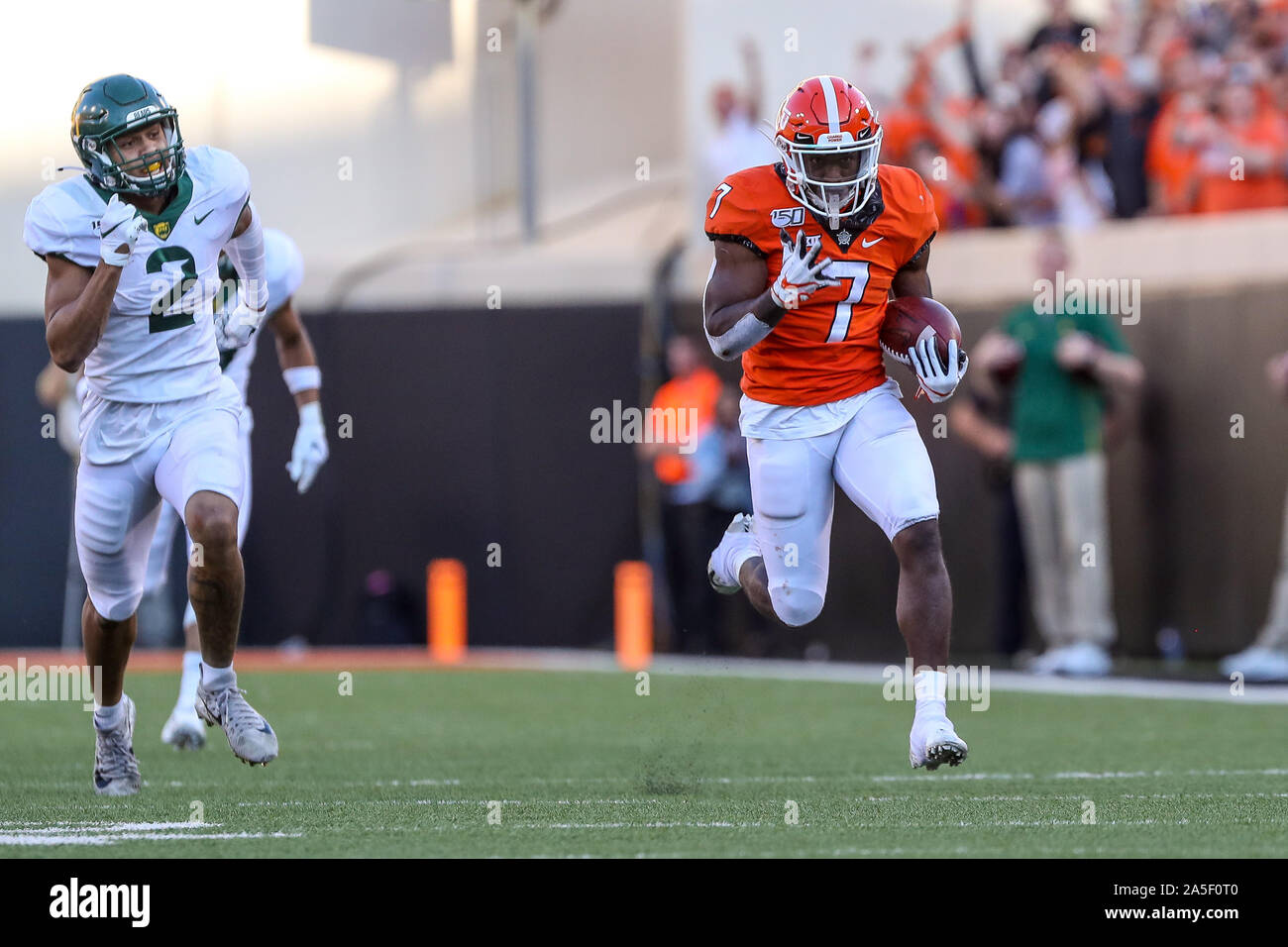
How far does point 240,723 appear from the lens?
584cm

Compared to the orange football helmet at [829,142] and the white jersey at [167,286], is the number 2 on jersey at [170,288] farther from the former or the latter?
the orange football helmet at [829,142]

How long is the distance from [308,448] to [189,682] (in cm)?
121

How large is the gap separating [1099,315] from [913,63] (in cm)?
318

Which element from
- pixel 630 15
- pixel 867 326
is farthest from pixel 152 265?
pixel 630 15

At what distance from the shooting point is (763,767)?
6.91 meters

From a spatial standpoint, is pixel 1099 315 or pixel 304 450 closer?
pixel 304 450

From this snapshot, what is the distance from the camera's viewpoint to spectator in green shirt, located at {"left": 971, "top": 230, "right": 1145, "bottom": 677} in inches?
433

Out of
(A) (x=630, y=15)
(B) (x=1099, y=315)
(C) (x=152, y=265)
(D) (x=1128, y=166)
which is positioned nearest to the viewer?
(C) (x=152, y=265)

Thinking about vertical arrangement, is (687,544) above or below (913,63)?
below

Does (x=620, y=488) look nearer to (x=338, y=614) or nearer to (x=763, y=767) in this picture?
(x=338, y=614)

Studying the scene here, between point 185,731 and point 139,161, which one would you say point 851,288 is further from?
point 185,731

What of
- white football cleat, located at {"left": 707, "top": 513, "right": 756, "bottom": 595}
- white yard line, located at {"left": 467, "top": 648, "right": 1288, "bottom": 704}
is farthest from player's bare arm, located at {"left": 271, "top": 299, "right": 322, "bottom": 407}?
white yard line, located at {"left": 467, "top": 648, "right": 1288, "bottom": 704}

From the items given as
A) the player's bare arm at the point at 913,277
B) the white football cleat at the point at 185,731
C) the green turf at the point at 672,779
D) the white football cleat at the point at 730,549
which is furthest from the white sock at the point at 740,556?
the white football cleat at the point at 185,731

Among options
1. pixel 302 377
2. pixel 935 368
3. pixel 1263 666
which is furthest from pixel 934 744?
pixel 1263 666
